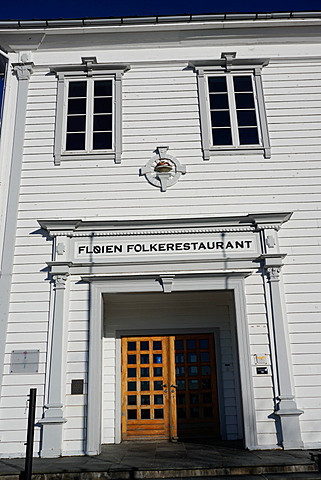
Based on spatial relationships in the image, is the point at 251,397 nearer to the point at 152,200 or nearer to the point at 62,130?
the point at 152,200

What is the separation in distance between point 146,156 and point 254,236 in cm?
266

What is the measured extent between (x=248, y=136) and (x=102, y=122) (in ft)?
9.88

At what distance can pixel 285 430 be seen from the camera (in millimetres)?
7391

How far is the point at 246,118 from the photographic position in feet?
30.9

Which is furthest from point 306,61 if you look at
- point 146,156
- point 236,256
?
point 236,256

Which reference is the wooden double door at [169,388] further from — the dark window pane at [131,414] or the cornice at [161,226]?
the cornice at [161,226]

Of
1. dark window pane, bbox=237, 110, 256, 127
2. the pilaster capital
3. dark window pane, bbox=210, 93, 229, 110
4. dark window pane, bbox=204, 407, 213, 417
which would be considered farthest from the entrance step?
the pilaster capital

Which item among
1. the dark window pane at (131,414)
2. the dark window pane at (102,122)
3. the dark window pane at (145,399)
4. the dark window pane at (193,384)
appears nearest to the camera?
the dark window pane at (131,414)

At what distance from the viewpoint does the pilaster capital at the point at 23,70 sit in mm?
9690

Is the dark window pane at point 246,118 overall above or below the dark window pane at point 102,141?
above

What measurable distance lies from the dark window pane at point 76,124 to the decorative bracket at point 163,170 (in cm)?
163

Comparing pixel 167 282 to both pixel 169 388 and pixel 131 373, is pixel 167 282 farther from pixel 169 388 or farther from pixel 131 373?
pixel 169 388

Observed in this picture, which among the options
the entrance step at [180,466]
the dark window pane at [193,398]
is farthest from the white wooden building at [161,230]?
the entrance step at [180,466]

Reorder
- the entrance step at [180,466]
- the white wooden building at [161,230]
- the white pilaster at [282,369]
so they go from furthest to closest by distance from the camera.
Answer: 1. the white wooden building at [161,230]
2. the white pilaster at [282,369]
3. the entrance step at [180,466]
